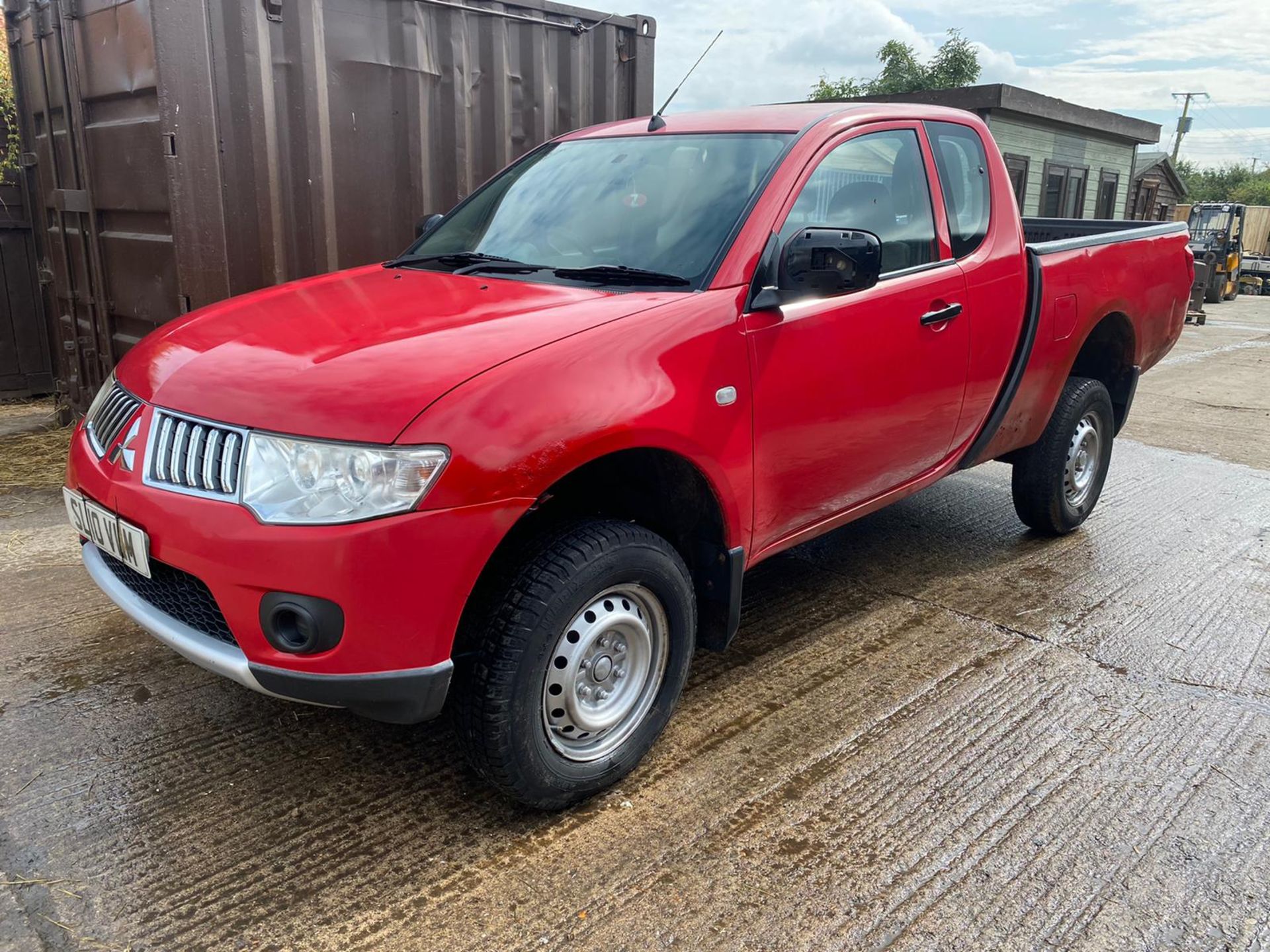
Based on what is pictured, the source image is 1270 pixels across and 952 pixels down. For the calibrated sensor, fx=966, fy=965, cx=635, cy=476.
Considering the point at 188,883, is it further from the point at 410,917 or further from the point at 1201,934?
the point at 1201,934

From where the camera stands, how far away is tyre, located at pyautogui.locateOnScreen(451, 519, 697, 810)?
2.33 m

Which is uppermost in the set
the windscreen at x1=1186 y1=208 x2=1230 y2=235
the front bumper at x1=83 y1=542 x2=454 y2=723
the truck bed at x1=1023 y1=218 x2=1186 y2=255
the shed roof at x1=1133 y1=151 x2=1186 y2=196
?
the shed roof at x1=1133 y1=151 x2=1186 y2=196

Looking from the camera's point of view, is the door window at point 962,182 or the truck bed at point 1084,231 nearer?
the door window at point 962,182

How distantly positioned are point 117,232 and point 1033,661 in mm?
5183

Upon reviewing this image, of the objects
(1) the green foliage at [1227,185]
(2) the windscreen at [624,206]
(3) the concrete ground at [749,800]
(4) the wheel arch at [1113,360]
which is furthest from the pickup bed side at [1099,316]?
(1) the green foliage at [1227,185]

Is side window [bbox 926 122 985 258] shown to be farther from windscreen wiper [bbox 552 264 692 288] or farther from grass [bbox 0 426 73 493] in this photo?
A: grass [bbox 0 426 73 493]

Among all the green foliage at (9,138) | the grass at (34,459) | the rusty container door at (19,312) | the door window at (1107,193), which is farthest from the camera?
the door window at (1107,193)

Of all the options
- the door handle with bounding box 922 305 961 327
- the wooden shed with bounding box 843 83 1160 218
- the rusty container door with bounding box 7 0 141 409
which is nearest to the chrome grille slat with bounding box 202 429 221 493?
the door handle with bounding box 922 305 961 327

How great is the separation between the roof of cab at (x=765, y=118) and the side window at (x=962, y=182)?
10 centimetres

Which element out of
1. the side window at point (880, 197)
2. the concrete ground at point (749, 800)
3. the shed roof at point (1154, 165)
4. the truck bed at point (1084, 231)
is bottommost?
the concrete ground at point (749, 800)

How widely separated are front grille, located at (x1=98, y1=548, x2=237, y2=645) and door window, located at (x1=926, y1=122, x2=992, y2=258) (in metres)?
2.87

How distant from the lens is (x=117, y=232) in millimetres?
5422

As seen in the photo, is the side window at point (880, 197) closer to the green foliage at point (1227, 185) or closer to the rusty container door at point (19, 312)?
the rusty container door at point (19, 312)

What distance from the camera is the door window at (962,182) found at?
3760 mm
